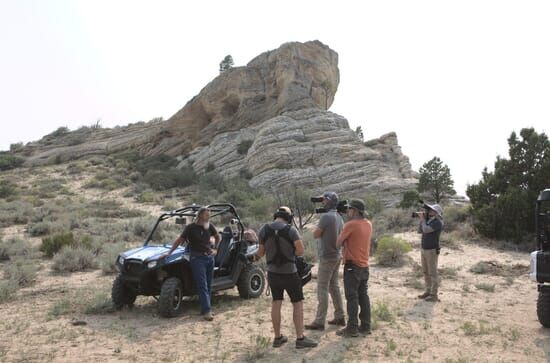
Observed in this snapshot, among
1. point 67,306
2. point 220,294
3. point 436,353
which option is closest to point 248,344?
point 436,353

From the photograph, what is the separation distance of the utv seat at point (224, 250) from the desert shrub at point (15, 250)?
23.4 feet

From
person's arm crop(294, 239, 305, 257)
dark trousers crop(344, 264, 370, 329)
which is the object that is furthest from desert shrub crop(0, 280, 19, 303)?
dark trousers crop(344, 264, 370, 329)

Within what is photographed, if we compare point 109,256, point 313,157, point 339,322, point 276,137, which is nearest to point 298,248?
point 339,322

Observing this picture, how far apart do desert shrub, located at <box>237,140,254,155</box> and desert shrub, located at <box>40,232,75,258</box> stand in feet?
74.5

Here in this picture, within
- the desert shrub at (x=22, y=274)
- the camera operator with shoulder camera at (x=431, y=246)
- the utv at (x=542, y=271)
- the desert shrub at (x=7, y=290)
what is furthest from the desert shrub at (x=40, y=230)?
the utv at (x=542, y=271)

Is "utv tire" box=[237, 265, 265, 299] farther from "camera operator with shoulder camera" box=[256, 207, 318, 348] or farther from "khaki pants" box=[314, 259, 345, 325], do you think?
"camera operator with shoulder camera" box=[256, 207, 318, 348]

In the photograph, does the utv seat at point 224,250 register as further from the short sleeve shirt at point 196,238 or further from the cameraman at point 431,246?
the cameraman at point 431,246

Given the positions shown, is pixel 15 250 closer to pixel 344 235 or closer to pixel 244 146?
pixel 344 235

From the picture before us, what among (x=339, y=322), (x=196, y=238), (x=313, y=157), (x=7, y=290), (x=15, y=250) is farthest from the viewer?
(x=313, y=157)

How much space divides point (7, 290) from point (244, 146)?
90.8ft

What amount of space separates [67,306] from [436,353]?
5815mm

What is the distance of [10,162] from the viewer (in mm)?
45469

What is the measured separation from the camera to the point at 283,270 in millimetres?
5711

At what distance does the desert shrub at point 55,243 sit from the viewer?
13036 mm
